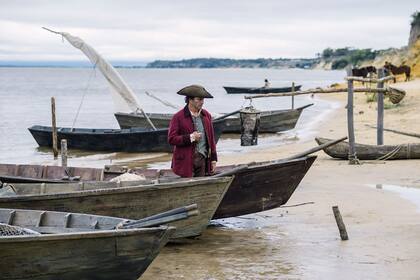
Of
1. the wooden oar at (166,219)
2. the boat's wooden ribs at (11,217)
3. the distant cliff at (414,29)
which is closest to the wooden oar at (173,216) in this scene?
the wooden oar at (166,219)

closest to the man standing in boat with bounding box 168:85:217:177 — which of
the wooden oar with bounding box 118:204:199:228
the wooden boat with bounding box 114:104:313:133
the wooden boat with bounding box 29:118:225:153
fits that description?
the wooden oar with bounding box 118:204:199:228

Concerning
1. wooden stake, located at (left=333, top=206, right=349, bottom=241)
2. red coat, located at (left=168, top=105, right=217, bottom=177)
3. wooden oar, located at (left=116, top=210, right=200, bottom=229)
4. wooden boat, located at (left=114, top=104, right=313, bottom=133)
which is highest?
red coat, located at (left=168, top=105, right=217, bottom=177)

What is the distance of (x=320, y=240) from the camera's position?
9.55 meters

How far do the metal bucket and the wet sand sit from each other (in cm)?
278

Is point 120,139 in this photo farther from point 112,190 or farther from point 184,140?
point 112,190

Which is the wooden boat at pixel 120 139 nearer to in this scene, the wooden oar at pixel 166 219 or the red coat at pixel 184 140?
the red coat at pixel 184 140

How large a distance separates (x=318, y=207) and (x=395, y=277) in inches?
148

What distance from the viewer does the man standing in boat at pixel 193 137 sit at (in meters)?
9.51

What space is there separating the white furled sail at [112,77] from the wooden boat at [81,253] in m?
13.1

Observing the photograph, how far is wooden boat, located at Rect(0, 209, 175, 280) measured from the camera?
22.2 ft

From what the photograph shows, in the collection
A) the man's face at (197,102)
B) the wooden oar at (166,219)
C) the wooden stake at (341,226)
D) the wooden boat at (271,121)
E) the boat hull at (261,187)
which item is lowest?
the wooden boat at (271,121)

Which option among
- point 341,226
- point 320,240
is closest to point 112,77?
point 320,240

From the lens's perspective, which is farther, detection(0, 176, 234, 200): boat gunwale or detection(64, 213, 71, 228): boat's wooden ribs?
detection(0, 176, 234, 200): boat gunwale

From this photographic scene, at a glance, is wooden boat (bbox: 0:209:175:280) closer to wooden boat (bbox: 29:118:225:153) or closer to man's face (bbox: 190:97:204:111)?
man's face (bbox: 190:97:204:111)
